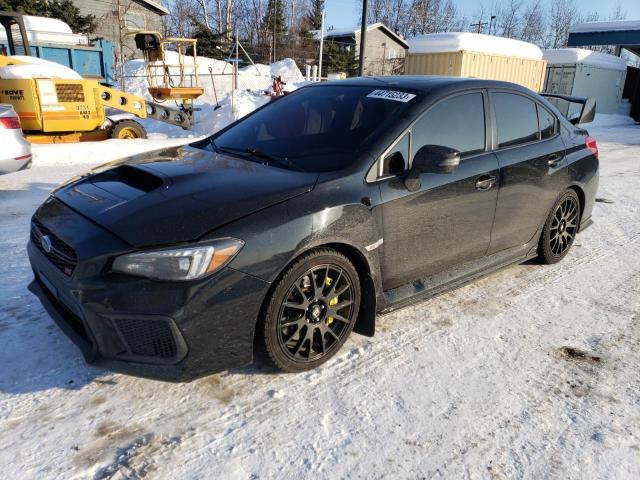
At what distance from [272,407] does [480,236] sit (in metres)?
1.96

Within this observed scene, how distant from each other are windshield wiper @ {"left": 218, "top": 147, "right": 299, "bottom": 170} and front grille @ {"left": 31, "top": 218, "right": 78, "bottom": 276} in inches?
50.1

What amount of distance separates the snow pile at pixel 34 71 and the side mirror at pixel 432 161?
9.23 m

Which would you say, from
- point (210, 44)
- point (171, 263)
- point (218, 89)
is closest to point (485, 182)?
point (171, 263)

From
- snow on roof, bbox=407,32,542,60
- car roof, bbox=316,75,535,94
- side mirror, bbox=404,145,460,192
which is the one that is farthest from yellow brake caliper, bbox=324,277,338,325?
snow on roof, bbox=407,32,542,60

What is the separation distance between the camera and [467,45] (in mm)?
21281

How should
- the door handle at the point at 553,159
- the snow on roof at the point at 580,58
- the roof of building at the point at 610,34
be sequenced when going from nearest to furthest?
the door handle at the point at 553,159, the snow on roof at the point at 580,58, the roof of building at the point at 610,34

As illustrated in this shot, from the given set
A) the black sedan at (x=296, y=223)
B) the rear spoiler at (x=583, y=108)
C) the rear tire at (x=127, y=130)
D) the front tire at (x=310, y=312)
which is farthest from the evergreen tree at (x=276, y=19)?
the front tire at (x=310, y=312)

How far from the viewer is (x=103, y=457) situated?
2.18m

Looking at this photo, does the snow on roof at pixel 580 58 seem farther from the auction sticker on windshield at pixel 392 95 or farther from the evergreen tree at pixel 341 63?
the auction sticker on windshield at pixel 392 95

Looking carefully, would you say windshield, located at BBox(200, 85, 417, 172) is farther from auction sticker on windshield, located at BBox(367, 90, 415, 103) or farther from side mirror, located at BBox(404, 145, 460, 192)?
side mirror, located at BBox(404, 145, 460, 192)

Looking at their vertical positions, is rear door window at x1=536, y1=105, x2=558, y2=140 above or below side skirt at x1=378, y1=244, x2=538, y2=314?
above

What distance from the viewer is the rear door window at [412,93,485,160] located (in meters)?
3.20

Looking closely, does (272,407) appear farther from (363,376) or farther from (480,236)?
(480,236)

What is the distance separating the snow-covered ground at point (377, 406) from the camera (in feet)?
7.22
